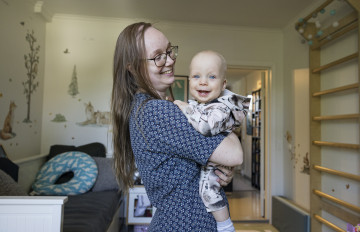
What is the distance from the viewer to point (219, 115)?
0.75 metres

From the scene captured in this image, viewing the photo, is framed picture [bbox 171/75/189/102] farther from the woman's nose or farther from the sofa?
the woman's nose

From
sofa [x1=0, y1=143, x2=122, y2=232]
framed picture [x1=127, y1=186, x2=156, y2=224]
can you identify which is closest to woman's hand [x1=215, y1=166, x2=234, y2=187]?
sofa [x1=0, y1=143, x2=122, y2=232]

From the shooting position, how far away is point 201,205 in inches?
30.5

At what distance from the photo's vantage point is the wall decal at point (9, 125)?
7.91 ft

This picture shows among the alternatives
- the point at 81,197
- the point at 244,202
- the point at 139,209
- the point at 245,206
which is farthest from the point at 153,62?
the point at 244,202

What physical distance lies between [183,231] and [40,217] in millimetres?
735

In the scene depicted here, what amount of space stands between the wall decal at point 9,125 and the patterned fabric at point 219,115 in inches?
90.3

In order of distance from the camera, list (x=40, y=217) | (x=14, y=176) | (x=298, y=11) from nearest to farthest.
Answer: (x=40, y=217)
(x=14, y=176)
(x=298, y=11)

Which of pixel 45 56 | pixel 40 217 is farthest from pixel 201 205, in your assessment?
pixel 45 56

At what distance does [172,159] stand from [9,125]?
237cm

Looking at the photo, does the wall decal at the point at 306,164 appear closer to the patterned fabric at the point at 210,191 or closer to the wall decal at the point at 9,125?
the patterned fabric at the point at 210,191

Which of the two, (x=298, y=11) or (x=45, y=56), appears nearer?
(x=298, y=11)

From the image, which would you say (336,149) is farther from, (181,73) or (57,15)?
(57,15)

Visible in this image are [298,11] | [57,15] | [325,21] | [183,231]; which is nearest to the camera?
[183,231]
